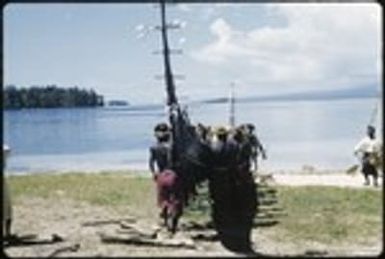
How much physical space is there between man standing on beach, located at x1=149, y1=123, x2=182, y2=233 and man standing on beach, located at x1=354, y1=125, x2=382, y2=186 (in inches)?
284

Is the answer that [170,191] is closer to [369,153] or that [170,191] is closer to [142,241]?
[142,241]

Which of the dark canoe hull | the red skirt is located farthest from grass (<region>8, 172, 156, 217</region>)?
the dark canoe hull

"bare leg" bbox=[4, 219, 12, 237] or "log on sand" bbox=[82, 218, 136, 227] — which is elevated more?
"bare leg" bbox=[4, 219, 12, 237]

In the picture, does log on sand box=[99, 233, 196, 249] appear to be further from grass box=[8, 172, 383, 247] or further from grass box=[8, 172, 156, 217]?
grass box=[8, 172, 156, 217]

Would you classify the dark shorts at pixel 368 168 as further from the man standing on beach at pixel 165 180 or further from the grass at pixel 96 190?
the man standing on beach at pixel 165 180

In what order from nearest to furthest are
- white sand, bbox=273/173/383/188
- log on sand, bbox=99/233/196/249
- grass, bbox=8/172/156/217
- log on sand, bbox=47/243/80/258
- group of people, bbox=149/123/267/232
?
log on sand, bbox=47/243/80/258 < log on sand, bbox=99/233/196/249 < group of people, bbox=149/123/267/232 < grass, bbox=8/172/156/217 < white sand, bbox=273/173/383/188

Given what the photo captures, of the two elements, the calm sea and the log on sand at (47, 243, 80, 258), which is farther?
the calm sea

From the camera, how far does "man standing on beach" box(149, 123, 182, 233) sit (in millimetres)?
12148

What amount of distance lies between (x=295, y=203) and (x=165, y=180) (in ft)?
16.2

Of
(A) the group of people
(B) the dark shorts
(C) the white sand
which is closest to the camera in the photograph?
(A) the group of people

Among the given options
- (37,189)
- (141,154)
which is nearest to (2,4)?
(37,189)

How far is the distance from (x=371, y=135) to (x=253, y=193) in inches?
335

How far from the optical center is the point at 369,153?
1931 cm

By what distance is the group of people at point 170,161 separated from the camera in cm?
1147
